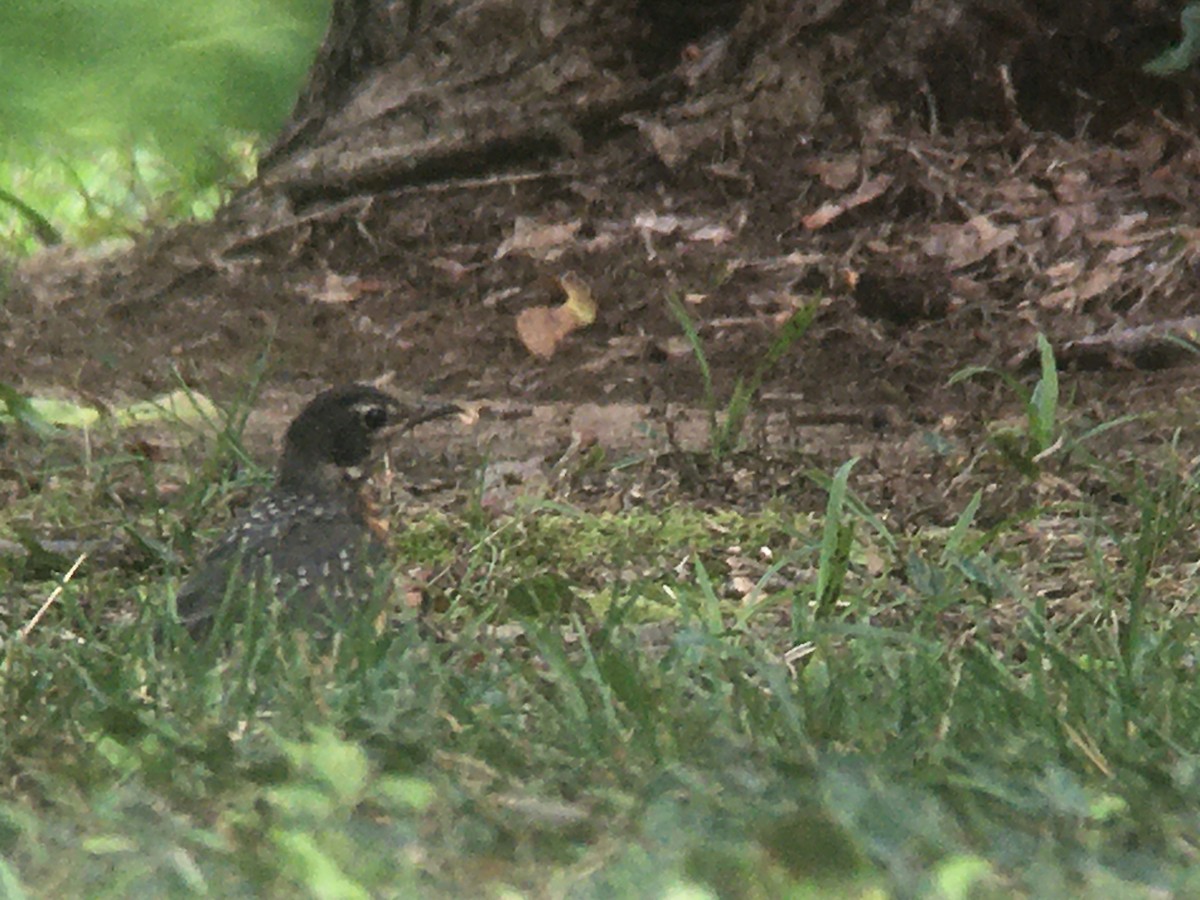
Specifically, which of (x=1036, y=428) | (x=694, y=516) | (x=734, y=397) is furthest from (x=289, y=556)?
(x=1036, y=428)

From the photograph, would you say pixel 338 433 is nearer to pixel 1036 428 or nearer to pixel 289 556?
pixel 289 556

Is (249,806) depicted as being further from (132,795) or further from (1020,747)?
(1020,747)

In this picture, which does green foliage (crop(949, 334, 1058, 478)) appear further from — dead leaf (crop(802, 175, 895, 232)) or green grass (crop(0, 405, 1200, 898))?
dead leaf (crop(802, 175, 895, 232))

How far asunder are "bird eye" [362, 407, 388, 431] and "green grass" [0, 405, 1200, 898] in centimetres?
40

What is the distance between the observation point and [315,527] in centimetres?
493

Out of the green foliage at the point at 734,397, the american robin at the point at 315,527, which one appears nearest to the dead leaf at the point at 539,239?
the green foliage at the point at 734,397

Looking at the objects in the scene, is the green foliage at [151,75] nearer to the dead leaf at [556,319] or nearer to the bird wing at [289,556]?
the dead leaf at [556,319]

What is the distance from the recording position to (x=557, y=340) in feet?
22.1

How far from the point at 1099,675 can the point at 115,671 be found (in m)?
1.85

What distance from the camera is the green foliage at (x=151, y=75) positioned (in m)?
7.84

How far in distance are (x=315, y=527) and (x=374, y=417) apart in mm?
538

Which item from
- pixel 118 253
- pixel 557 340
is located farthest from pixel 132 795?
pixel 118 253

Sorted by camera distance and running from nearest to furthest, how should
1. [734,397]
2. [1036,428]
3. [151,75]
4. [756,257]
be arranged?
[1036,428] < [734,397] < [756,257] < [151,75]

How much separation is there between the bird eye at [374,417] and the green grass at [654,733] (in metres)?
0.40
